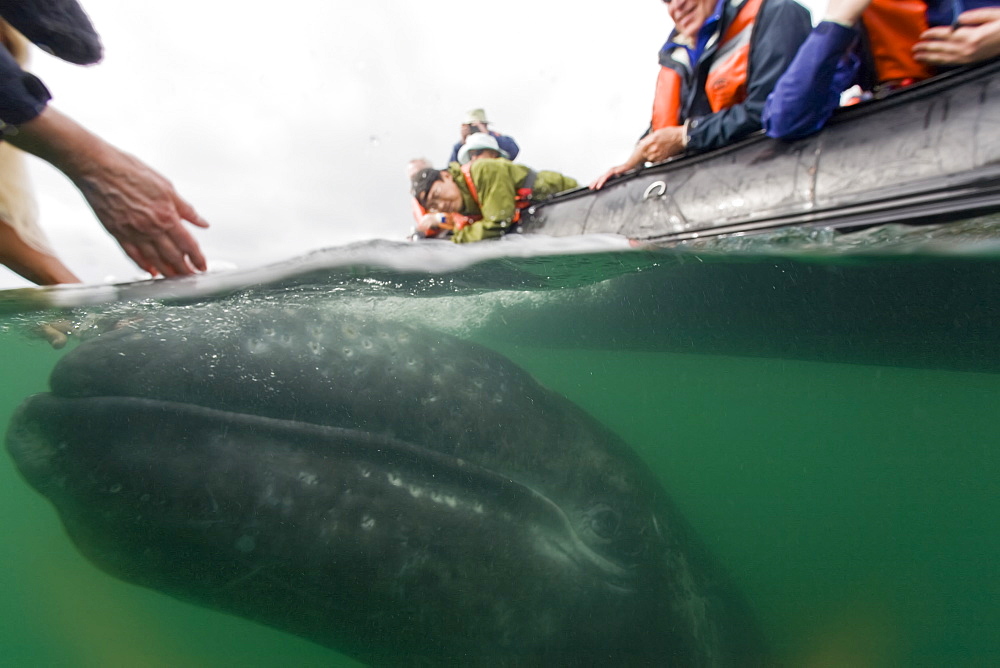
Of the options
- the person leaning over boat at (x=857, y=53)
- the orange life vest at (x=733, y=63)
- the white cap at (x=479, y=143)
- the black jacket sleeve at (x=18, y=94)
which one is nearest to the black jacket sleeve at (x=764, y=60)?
the orange life vest at (x=733, y=63)

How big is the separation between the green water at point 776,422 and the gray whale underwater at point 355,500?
3.73 ft

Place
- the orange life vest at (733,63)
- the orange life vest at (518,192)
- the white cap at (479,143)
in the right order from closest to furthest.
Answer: the orange life vest at (733,63) < the orange life vest at (518,192) < the white cap at (479,143)

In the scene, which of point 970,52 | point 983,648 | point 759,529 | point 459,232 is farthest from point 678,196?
point 759,529

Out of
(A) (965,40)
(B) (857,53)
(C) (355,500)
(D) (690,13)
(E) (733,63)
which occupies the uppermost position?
(D) (690,13)

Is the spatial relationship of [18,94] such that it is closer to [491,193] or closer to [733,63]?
[491,193]

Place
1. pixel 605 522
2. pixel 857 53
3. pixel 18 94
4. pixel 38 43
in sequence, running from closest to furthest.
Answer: pixel 18 94 → pixel 38 43 → pixel 605 522 → pixel 857 53

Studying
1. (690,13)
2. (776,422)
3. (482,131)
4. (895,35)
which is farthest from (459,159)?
(776,422)

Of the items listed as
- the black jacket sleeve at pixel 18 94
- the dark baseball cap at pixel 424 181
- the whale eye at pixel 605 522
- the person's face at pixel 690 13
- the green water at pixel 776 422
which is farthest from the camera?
the dark baseball cap at pixel 424 181

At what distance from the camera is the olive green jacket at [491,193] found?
21.2ft

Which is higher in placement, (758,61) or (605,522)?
(758,61)

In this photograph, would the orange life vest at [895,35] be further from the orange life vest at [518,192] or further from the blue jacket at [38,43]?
the blue jacket at [38,43]

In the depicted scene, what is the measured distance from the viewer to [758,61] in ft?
14.6

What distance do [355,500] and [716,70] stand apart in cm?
504

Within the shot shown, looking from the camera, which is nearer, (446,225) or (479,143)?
(446,225)
